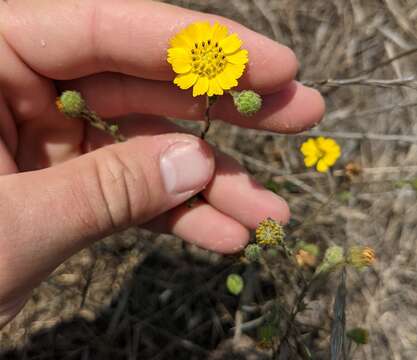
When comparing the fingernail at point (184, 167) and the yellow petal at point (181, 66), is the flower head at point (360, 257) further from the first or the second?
the yellow petal at point (181, 66)

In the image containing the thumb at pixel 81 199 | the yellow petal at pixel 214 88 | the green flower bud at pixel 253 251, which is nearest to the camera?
the thumb at pixel 81 199

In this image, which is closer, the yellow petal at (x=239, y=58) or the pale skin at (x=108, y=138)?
the pale skin at (x=108, y=138)

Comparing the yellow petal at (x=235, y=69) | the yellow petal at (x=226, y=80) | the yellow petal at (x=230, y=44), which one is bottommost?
the yellow petal at (x=226, y=80)

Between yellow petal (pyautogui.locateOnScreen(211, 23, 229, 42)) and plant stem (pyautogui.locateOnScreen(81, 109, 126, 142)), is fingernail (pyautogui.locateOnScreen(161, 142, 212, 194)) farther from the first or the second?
yellow petal (pyautogui.locateOnScreen(211, 23, 229, 42))

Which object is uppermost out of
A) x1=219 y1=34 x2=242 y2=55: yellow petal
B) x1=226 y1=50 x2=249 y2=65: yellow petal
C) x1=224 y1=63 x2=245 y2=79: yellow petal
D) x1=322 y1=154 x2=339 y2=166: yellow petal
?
x1=219 y1=34 x2=242 y2=55: yellow petal

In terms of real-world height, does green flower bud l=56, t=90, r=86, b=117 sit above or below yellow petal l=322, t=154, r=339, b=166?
above

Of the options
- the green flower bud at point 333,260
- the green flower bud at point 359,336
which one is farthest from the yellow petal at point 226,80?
the green flower bud at point 359,336

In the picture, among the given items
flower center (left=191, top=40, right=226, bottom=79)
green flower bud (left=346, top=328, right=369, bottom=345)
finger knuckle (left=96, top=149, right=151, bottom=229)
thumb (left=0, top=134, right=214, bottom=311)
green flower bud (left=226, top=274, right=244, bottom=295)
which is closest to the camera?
thumb (left=0, top=134, right=214, bottom=311)

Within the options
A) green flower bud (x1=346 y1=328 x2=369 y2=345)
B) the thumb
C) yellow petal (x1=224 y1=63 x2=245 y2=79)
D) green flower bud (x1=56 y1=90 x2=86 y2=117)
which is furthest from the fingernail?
green flower bud (x1=346 y1=328 x2=369 y2=345)
